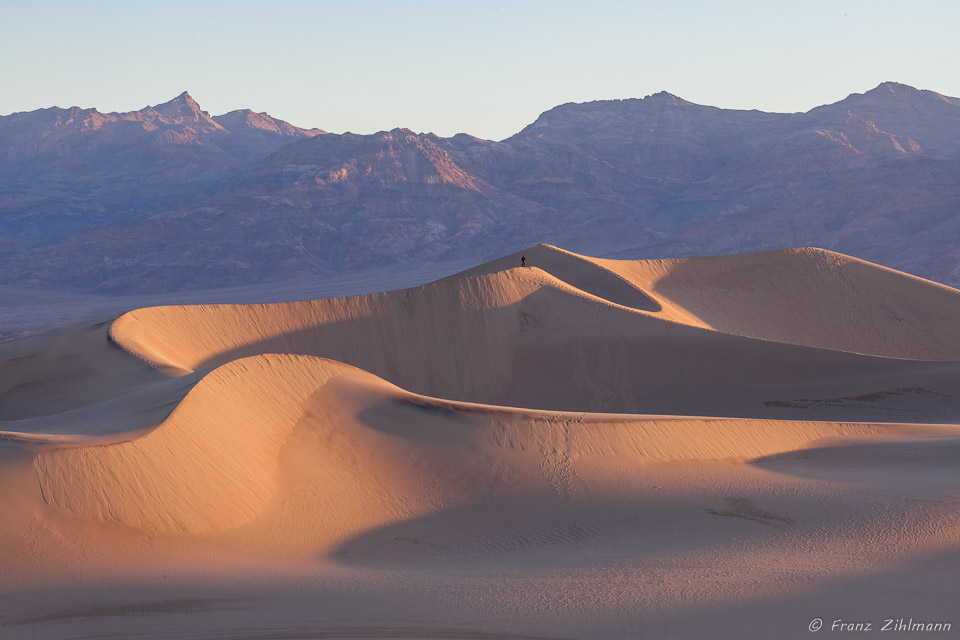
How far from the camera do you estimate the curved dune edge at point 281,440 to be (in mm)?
10477

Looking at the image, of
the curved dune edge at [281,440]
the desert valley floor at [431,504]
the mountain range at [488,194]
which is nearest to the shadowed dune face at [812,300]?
the desert valley floor at [431,504]

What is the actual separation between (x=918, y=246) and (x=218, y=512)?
4097 inches

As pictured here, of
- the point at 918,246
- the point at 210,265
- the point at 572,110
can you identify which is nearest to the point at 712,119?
the point at 572,110

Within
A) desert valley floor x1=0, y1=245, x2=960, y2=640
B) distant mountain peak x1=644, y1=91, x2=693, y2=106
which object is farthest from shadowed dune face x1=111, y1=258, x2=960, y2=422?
distant mountain peak x1=644, y1=91, x2=693, y2=106

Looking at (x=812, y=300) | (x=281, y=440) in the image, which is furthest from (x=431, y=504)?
(x=812, y=300)

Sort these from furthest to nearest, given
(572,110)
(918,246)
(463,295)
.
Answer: (572,110)
(918,246)
(463,295)

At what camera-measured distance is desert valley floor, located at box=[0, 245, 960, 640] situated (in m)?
8.62

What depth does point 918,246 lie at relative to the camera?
10138 centimetres

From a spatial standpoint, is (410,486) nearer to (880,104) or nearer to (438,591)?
(438,591)

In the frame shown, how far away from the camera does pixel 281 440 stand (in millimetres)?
13406

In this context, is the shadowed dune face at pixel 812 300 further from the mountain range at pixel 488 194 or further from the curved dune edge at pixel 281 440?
the mountain range at pixel 488 194

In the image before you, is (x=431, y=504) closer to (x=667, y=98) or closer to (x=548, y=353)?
(x=548, y=353)

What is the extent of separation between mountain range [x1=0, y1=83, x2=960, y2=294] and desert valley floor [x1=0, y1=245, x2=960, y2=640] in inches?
3364

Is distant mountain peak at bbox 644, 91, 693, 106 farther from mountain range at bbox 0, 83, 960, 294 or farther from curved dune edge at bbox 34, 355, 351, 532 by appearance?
curved dune edge at bbox 34, 355, 351, 532
